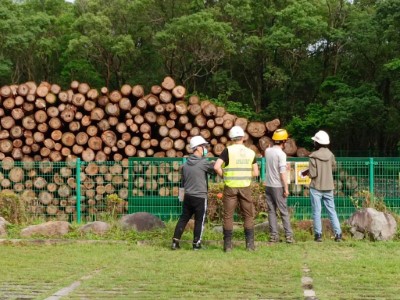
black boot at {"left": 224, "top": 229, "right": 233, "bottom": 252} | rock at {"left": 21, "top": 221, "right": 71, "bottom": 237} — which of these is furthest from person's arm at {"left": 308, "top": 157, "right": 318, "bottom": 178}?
rock at {"left": 21, "top": 221, "right": 71, "bottom": 237}

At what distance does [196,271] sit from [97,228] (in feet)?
12.7

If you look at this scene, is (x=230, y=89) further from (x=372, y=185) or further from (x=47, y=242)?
(x=47, y=242)

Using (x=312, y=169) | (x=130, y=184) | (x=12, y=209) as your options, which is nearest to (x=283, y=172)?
(x=312, y=169)

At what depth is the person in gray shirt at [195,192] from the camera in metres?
9.39

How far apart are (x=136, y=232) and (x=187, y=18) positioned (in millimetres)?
21388

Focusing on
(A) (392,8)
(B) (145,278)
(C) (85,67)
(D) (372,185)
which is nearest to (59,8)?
(C) (85,67)

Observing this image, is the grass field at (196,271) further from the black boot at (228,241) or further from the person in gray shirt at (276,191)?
the person in gray shirt at (276,191)

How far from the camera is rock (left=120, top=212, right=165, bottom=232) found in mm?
10906

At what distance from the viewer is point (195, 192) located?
30.9 feet

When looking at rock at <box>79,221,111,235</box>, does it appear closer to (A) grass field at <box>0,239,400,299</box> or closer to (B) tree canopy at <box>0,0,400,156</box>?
(A) grass field at <box>0,239,400,299</box>

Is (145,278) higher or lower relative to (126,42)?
lower

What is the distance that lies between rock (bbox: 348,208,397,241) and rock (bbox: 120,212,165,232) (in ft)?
10.7

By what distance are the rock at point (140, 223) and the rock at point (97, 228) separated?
0.28 m

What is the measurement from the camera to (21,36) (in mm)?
33375
